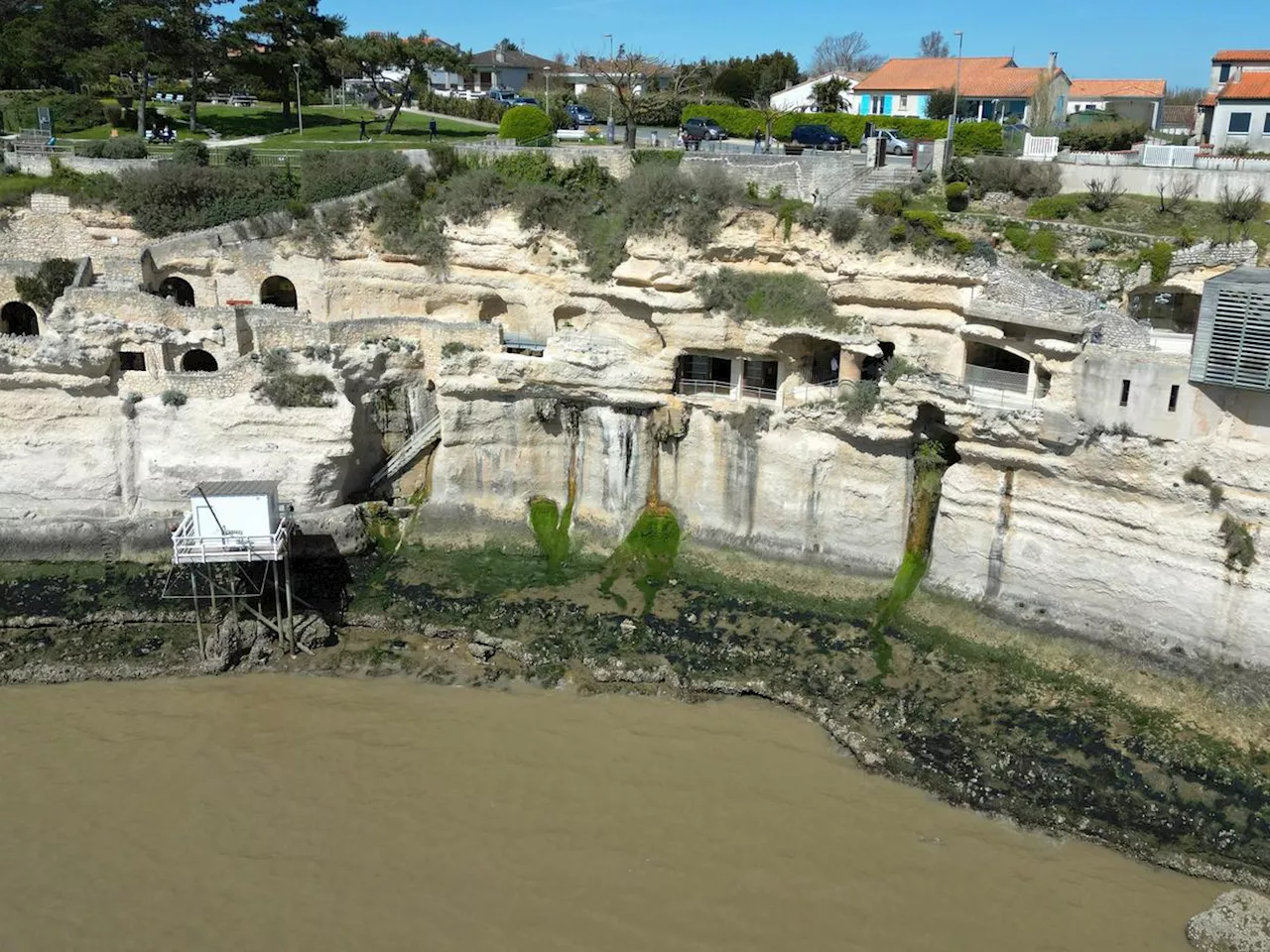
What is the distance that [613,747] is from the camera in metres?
19.1

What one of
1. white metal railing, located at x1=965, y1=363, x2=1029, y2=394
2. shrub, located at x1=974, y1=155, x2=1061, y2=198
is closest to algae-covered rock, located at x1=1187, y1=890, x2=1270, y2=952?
white metal railing, located at x1=965, y1=363, x2=1029, y2=394

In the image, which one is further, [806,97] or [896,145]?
[806,97]

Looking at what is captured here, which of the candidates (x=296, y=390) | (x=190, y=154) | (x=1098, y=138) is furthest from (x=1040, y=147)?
(x=190, y=154)

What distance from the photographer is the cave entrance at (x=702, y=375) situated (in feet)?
85.7

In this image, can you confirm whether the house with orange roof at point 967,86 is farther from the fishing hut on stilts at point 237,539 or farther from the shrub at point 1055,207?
the fishing hut on stilts at point 237,539

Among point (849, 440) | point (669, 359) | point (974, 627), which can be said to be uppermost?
point (669, 359)

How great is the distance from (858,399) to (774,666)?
628 cm

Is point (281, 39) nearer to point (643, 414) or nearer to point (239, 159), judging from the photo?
point (239, 159)

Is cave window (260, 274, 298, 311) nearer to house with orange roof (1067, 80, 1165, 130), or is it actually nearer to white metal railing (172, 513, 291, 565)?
white metal railing (172, 513, 291, 565)

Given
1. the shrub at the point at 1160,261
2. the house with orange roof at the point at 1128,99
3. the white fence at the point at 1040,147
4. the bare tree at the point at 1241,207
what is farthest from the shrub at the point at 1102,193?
the house with orange roof at the point at 1128,99

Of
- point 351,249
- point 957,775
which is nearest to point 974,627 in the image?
point 957,775

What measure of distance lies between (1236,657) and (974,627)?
478 cm

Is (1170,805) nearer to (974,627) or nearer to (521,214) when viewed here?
(974,627)

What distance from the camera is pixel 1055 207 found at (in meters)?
25.5
